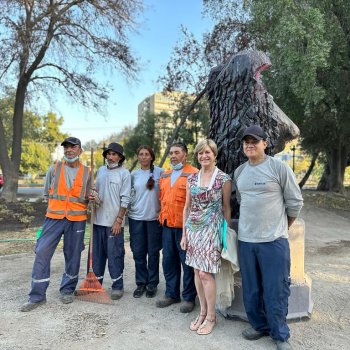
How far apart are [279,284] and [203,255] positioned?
26.8 inches

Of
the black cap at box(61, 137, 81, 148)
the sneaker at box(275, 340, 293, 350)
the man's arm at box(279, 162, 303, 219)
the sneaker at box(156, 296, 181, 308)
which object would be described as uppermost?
the black cap at box(61, 137, 81, 148)

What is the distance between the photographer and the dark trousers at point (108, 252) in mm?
4469

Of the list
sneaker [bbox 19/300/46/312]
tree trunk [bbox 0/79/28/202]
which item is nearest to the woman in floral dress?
sneaker [bbox 19/300/46/312]

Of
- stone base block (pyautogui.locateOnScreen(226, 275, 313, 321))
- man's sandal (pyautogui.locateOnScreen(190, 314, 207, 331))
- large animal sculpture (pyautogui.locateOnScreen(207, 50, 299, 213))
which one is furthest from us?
large animal sculpture (pyautogui.locateOnScreen(207, 50, 299, 213))

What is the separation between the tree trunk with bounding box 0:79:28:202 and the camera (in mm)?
13930

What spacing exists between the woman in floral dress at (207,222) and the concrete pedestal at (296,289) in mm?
344

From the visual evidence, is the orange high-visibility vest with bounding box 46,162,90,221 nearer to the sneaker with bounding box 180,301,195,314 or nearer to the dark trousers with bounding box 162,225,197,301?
the dark trousers with bounding box 162,225,197,301

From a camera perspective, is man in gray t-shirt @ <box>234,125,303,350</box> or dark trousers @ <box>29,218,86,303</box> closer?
man in gray t-shirt @ <box>234,125,303,350</box>

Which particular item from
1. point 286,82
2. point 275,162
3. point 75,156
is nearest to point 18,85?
point 286,82

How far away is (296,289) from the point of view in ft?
12.5

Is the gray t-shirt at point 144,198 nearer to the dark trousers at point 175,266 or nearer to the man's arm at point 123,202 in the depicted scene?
the man's arm at point 123,202

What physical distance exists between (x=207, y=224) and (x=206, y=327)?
3.05ft

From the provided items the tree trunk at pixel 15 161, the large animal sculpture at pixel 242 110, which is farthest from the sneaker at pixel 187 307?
the tree trunk at pixel 15 161

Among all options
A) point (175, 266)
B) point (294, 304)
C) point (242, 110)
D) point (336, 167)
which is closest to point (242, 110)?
point (242, 110)
